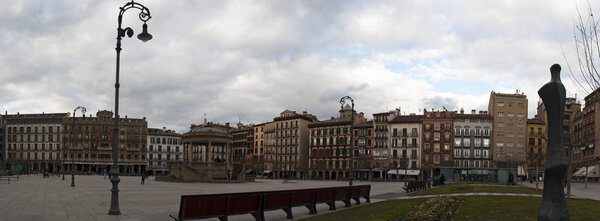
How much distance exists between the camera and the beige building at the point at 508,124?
93.4 metres

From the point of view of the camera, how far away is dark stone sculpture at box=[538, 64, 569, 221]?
30.0 feet

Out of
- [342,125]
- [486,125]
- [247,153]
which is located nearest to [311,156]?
[342,125]

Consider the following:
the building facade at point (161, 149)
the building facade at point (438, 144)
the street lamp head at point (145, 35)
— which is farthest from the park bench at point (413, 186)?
the building facade at point (161, 149)

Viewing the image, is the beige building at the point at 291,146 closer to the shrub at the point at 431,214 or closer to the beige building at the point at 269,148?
the beige building at the point at 269,148

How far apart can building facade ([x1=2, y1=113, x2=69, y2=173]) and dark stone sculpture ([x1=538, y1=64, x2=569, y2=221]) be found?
126m

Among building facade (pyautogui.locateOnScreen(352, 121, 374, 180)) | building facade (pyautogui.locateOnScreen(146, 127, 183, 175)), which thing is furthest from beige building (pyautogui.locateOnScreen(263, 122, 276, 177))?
building facade (pyautogui.locateOnScreen(146, 127, 183, 175))

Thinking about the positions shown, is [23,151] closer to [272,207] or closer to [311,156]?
[311,156]

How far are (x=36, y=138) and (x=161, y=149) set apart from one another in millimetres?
30604

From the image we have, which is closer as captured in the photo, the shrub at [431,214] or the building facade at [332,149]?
the shrub at [431,214]

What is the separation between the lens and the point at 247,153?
128375 mm

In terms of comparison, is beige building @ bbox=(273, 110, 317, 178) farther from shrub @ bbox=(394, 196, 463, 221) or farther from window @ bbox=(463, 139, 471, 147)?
shrub @ bbox=(394, 196, 463, 221)

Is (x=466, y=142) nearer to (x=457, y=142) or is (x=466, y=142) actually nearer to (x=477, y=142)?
(x=457, y=142)

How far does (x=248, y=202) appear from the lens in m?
14.2

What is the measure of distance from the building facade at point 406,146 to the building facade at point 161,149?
61190 millimetres
